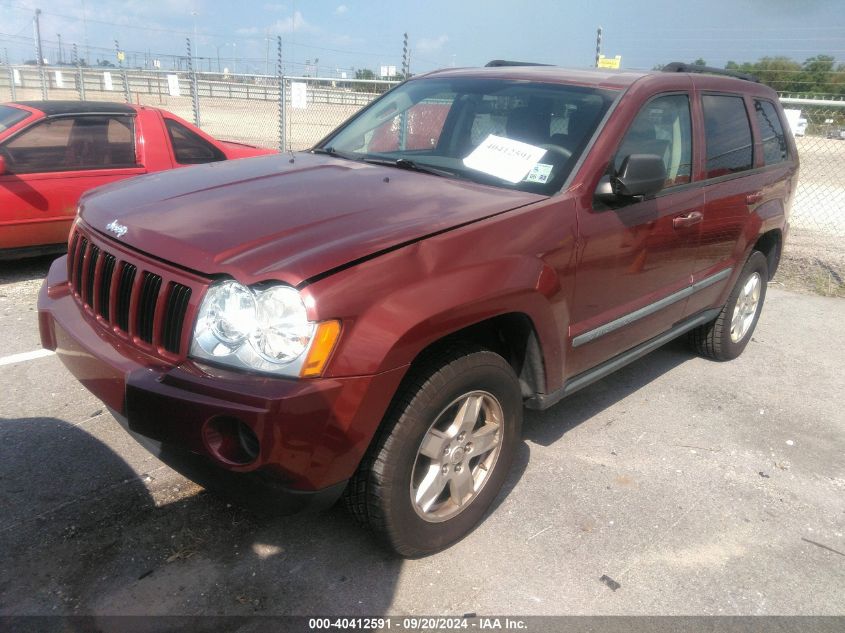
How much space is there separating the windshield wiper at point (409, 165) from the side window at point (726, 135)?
1.65 metres

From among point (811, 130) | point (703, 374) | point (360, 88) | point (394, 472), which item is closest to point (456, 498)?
point (394, 472)

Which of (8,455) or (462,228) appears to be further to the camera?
(8,455)

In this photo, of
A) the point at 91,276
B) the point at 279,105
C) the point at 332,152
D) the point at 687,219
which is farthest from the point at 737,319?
the point at 279,105

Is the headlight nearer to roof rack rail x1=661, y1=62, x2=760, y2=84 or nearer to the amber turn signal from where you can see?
the amber turn signal

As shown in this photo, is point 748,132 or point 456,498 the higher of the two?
point 748,132

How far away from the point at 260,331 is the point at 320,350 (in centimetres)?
20

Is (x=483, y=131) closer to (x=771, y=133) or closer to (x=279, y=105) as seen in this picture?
(x=771, y=133)

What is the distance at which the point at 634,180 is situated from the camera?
3.03 m

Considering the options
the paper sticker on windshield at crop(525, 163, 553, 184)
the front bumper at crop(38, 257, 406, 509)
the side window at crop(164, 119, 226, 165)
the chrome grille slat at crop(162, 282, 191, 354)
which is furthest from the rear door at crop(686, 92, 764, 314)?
the side window at crop(164, 119, 226, 165)

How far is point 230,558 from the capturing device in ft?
8.66

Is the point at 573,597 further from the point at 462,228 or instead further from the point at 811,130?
the point at 811,130

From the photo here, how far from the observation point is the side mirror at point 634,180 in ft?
9.95

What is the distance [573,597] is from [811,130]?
435 inches

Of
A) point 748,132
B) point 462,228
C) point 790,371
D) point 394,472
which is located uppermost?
point 748,132
